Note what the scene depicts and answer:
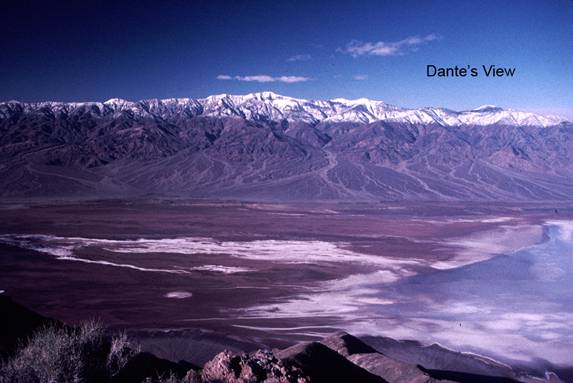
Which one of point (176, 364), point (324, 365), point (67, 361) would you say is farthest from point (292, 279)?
point (67, 361)

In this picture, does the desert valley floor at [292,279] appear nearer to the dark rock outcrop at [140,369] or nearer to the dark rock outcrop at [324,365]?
the dark rock outcrop at [324,365]

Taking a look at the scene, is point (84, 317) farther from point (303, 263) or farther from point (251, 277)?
point (303, 263)

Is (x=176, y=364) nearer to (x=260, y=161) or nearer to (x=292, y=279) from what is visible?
(x=292, y=279)

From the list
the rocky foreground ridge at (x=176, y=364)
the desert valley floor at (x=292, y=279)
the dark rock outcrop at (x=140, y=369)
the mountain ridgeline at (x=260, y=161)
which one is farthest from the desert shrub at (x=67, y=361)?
the mountain ridgeline at (x=260, y=161)

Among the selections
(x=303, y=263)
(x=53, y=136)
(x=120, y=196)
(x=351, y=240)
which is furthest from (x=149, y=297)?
(x=53, y=136)

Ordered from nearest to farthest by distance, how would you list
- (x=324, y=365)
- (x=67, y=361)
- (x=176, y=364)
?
1. (x=67, y=361)
2. (x=176, y=364)
3. (x=324, y=365)

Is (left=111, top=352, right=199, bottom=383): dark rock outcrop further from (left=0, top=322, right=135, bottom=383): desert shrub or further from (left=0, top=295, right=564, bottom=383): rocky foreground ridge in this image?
(left=0, top=322, right=135, bottom=383): desert shrub
